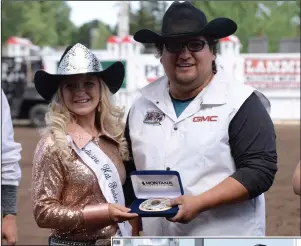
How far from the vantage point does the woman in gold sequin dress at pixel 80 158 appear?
7.08ft

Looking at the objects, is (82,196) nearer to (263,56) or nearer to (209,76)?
(209,76)

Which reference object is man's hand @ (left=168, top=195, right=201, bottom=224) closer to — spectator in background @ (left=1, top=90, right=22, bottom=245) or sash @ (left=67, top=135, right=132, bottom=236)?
sash @ (left=67, top=135, right=132, bottom=236)

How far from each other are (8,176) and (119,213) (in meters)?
0.87

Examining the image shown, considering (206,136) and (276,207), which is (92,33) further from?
(206,136)

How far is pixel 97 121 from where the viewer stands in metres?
2.38

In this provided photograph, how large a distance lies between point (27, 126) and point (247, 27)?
9.52 m

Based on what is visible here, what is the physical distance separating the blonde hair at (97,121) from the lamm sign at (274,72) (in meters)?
16.8

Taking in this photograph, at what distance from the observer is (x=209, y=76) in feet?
7.65

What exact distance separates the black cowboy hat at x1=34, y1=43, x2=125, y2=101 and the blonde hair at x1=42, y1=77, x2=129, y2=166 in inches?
1.5

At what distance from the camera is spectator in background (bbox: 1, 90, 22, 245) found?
2777mm

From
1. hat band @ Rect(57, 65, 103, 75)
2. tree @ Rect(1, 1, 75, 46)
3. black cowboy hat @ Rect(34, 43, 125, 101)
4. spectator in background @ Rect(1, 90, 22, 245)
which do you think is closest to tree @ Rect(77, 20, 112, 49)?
tree @ Rect(1, 1, 75, 46)

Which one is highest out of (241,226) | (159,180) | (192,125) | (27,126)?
(192,125)

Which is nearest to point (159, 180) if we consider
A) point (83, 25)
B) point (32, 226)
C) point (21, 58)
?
point (32, 226)

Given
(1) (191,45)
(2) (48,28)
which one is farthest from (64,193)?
(2) (48,28)
